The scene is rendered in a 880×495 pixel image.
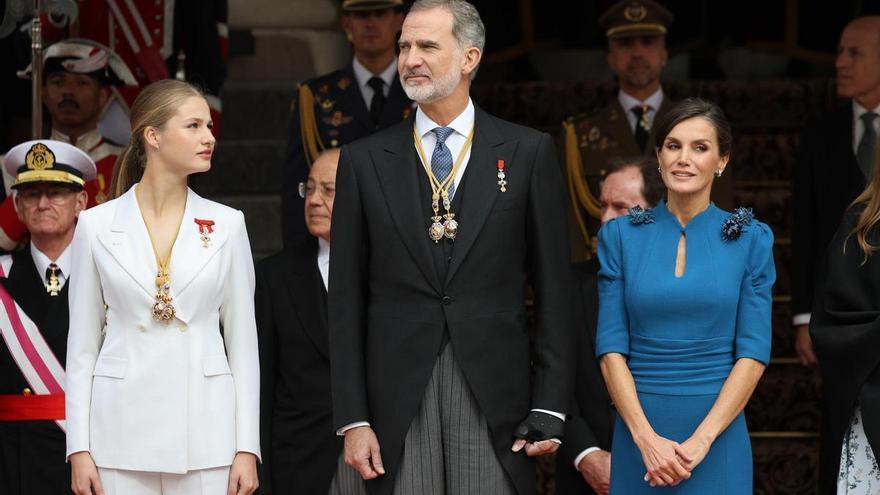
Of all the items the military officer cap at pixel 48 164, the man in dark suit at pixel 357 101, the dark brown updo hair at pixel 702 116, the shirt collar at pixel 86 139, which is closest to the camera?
the dark brown updo hair at pixel 702 116

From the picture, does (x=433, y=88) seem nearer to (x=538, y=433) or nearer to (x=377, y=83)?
(x=538, y=433)

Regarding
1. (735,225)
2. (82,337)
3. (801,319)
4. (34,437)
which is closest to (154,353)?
(82,337)

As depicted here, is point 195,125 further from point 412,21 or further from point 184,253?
point 412,21

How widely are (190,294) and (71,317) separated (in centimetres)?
33

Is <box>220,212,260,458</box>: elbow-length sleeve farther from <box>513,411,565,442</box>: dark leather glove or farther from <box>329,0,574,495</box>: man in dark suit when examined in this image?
<box>513,411,565,442</box>: dark leather glove

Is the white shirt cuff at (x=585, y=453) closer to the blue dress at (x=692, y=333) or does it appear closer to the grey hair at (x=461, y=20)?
the blue dress at (x=692, y=333)

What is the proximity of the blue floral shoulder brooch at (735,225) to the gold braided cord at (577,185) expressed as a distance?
2.01 meters

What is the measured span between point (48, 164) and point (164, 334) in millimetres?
1398

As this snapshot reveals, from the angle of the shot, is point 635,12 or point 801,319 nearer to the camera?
point 801,319

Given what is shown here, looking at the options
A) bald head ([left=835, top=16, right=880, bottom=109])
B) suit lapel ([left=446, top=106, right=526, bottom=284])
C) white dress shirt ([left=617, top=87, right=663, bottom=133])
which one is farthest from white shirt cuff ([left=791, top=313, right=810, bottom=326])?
suit lapel ([left=446, top=106, right=526, bottom=284])

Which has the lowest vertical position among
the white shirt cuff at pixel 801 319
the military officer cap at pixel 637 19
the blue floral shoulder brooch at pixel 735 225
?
the white shirt cuff at pixel 801 319

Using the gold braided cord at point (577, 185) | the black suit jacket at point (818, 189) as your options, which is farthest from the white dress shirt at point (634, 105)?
the black suit jacket at point (818, 189)

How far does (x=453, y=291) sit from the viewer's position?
4.45 meters

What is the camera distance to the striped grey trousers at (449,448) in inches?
173
